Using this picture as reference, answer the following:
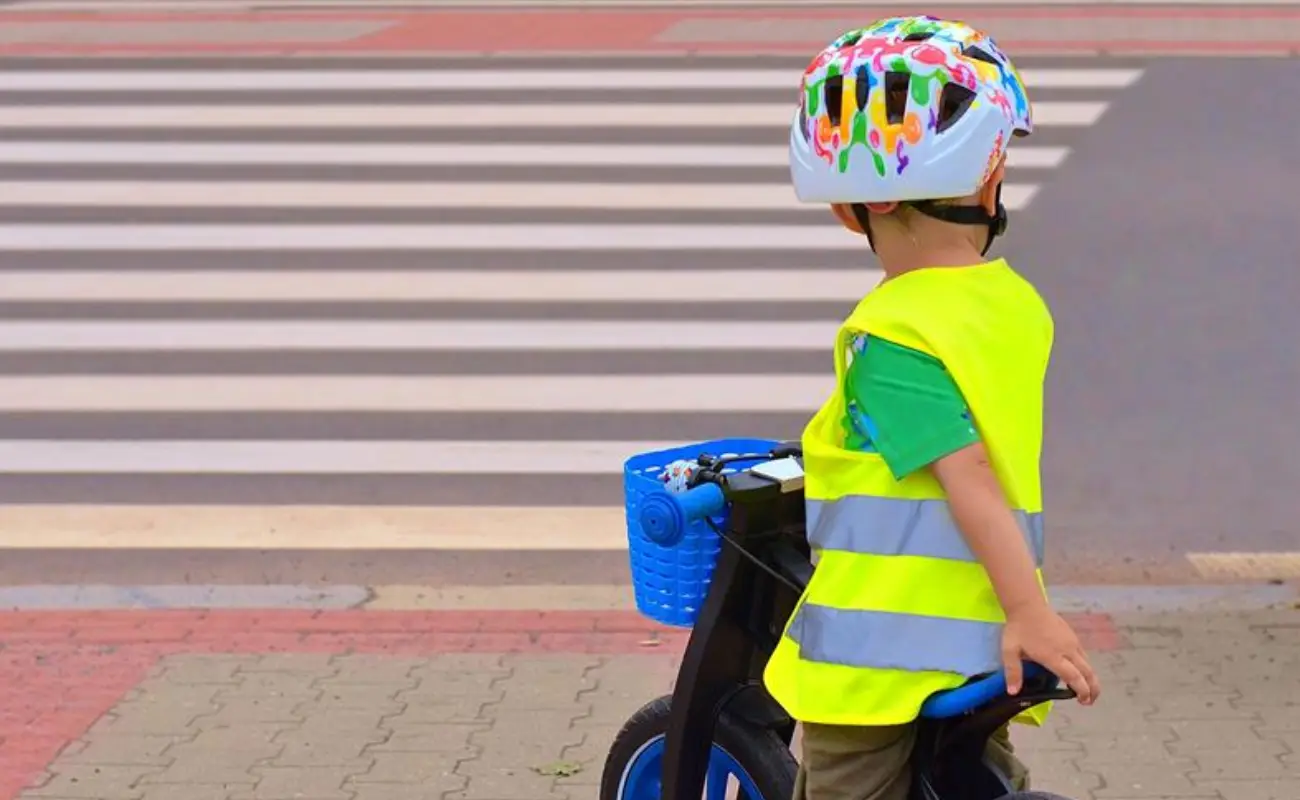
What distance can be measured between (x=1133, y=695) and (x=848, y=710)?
3110mm

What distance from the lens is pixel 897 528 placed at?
314 centimetres

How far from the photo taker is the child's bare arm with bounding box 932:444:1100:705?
3043 mm

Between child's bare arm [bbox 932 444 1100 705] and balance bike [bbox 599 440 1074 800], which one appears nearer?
child's bare arm [bbox 932 444 1100 705]

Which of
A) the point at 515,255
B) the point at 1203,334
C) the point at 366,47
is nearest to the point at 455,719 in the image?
the point at 1203,334

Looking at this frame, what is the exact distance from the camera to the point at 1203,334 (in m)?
10.7

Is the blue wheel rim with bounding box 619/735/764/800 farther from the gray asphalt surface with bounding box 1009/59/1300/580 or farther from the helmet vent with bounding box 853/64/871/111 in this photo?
the gray asphalt surface with bounding box 1009/59/1300/580

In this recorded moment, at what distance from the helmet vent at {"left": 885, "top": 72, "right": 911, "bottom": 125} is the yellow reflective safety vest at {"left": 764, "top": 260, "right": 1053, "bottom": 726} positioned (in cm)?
25

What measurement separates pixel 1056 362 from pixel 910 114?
24.3 feet

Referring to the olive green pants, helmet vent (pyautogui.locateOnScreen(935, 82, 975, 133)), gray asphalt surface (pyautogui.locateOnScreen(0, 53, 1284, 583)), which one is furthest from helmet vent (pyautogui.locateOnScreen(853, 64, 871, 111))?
gray asphalt surface (pyautogui.locateOnScreen(0, 53, 1284, 583))

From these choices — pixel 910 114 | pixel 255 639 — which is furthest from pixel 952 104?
pixel 255 639

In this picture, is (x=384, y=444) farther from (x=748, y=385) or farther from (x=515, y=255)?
(x=515, y=255)

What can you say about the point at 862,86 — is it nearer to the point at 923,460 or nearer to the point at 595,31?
the point at 923,460

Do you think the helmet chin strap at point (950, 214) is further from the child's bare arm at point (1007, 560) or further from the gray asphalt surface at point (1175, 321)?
the gray asphalt surface at point (1175, 321)

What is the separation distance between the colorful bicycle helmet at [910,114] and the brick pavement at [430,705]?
266 cm
